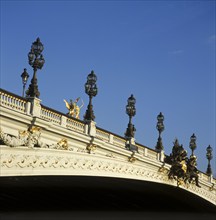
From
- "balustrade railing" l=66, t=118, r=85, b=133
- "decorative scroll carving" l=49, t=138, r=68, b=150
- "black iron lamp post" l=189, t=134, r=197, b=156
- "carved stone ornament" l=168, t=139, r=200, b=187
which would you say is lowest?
"decorative scroll carving" l=49, t=138, r=68, b=150

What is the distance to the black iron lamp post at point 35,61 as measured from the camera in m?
21.3

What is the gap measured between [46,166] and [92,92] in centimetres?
708

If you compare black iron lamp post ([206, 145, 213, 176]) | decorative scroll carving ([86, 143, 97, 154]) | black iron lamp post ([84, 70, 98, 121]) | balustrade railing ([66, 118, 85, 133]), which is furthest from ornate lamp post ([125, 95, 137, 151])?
black iron lamp post ([206, 145, 213, 176])

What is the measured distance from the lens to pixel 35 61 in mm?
21859

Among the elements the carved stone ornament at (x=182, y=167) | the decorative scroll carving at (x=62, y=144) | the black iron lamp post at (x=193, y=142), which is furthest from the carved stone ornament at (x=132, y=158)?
the black iron lamp post at (x=193, y=142)

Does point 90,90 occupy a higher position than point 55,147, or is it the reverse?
point 90,90

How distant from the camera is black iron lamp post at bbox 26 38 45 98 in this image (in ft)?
69.9

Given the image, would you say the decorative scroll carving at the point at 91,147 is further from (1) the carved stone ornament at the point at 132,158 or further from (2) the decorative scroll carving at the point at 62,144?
(1) the carved stone ornament at the point at 132,158

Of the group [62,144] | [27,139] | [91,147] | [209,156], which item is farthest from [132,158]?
[209,156]

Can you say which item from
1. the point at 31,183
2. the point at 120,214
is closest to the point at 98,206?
the point at 120,214

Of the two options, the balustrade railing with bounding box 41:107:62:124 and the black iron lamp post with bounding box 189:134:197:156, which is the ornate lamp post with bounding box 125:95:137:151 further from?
the black iron lamp post with bounding box 189:134:197:156

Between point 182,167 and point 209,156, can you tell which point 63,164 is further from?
point 209,156

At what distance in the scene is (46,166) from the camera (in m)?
19.9

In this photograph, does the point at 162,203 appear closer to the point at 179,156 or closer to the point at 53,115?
the point at 179,156
